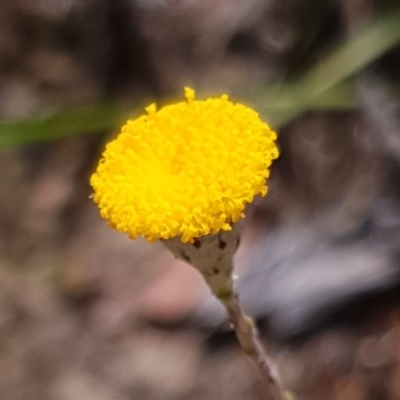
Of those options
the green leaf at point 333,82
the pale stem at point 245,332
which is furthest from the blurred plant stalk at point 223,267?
the green leaf at point 333,82

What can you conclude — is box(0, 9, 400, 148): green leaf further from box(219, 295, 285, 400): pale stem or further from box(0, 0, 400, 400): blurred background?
box(219, 295, 285, 400): pale stem

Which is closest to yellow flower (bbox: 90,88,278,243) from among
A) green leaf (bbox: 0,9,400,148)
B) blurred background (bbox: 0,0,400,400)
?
blurred background (bbox: 0,0,400,400)

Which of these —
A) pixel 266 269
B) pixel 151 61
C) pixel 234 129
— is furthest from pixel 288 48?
pixel 234 129

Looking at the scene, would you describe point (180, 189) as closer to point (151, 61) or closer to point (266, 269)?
point (266, 269)

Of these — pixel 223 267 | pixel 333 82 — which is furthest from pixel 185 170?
pixel 333 82

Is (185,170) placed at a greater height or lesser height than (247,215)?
lesser

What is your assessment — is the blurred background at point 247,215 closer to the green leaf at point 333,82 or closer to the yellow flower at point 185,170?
the green leaf at point 333,82

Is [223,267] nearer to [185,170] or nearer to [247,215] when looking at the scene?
[185,170]
